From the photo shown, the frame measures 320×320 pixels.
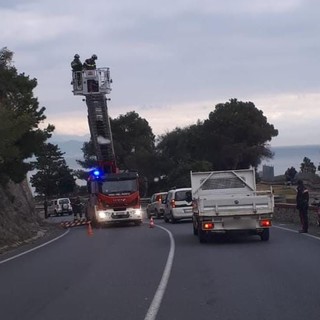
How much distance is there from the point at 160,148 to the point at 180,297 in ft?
248

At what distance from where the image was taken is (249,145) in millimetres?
73500

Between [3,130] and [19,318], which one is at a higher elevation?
[3,130]

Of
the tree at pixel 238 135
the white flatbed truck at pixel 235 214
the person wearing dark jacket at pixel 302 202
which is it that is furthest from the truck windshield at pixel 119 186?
the tree at pixel 238 135

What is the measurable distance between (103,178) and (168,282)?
22735mm

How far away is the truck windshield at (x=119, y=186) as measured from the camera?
34750mm

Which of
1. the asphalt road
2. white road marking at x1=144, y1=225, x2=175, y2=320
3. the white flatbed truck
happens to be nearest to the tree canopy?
the white flatbed truck

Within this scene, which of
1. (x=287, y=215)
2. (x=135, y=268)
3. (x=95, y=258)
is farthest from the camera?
(x=287, y=215)

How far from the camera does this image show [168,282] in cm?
1233

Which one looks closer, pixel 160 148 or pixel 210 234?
pixel 210 234

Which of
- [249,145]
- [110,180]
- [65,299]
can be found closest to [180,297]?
[65,299]

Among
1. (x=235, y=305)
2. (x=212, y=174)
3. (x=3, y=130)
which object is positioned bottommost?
(x=235, y=305)

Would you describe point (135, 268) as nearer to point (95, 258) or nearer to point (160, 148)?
point (95, 258)

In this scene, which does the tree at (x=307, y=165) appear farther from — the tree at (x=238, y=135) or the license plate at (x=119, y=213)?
the license plate at (x=119, y=213)

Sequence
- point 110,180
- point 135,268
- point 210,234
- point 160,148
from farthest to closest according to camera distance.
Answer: point 160,148 < point 110,180 < point 210,234 < point 135,268
